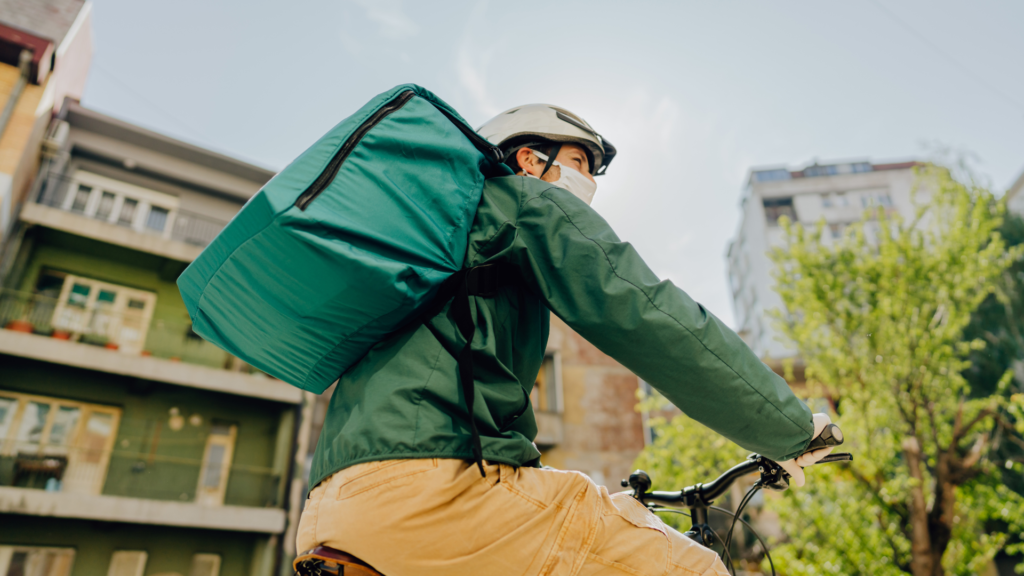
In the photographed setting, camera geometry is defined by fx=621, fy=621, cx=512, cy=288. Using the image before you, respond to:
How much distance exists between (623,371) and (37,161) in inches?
631

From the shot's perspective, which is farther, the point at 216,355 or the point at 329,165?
the point at 216,355

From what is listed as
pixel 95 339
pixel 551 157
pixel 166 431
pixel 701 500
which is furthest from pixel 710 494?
pixel 95 339

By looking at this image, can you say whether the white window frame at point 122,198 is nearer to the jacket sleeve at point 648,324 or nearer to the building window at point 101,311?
the building window at point 101,311

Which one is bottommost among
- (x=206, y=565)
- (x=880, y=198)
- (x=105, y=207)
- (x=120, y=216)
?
(x=206, y=565)

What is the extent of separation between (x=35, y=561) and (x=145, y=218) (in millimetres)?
7664

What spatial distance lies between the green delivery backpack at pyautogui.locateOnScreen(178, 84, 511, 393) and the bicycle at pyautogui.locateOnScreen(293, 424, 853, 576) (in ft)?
1.29

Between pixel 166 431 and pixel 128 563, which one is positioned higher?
pixel 166 431

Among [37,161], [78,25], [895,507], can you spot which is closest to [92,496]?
[37,161]

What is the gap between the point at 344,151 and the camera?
4.12 ft

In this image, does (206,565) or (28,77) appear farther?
(28,77)

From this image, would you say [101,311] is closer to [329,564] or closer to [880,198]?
[329,564]

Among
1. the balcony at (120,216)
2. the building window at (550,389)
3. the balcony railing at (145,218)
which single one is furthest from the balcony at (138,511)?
the building window at (550,389)

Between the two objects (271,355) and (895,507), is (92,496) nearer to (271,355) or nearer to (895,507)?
(271,355)

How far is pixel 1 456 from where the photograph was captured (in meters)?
11.0
